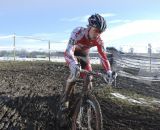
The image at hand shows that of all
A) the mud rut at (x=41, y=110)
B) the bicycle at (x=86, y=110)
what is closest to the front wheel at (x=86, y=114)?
the bicycle at (x=86, y=110)

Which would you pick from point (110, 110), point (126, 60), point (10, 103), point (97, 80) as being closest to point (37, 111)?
point (10, 103)

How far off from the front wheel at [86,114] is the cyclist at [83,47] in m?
0.36

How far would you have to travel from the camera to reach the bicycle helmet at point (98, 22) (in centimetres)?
752

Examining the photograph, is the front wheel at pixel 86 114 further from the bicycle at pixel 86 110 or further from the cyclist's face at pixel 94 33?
the cyclist's face at pixel 94 33

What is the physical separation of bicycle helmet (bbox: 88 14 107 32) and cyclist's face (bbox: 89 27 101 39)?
5.2 inches

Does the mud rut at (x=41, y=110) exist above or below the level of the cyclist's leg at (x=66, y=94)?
below

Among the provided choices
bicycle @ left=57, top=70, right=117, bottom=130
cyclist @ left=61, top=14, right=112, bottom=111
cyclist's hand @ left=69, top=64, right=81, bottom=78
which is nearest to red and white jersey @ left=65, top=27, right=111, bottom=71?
cyclist @ left=61, top=14, right=112, bottom=111

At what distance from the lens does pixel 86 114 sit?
7.69m

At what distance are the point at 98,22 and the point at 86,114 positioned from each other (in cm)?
161

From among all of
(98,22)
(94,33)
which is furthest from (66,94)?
(98,22)

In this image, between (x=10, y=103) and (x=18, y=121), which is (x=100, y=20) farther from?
(x=10, y=103)

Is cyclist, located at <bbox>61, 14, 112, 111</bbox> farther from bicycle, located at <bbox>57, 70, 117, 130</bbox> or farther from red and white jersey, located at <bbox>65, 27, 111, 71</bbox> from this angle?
bicycle, located at <bbox>57, 70, 117, 130</bbox>

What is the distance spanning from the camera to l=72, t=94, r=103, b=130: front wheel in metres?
7.35

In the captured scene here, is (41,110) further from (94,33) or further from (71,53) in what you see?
(94,33)
